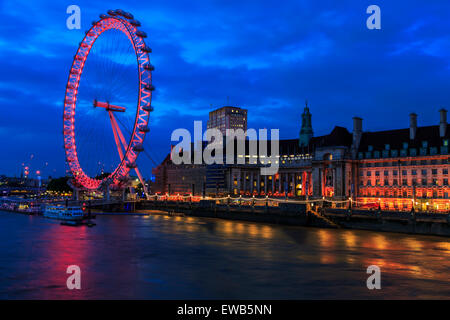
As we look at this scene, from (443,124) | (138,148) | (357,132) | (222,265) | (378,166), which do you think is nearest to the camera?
(222,265)

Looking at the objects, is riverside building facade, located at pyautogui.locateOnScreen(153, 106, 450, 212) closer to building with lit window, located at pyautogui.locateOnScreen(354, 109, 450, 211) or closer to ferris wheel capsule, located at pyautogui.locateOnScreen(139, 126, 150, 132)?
building with lit window, located at pyautogui.locateOnScreen(354, 109, 450, 211)

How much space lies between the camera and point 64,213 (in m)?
80.8

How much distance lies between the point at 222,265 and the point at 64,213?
172ft

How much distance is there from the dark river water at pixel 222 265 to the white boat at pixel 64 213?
17.9m

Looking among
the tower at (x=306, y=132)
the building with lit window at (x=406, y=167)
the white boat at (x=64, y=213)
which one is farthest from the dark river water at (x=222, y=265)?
the tower at (x=306, y=132)

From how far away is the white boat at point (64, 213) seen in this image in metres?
78.0

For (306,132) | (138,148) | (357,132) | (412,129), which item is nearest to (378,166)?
(412,129)

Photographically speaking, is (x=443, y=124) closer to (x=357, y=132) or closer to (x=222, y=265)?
(x=357, y=132)

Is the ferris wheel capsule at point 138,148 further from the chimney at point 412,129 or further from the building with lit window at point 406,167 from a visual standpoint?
the chimney at point 412,129

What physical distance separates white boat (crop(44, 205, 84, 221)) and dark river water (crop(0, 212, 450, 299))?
17.9 metres
